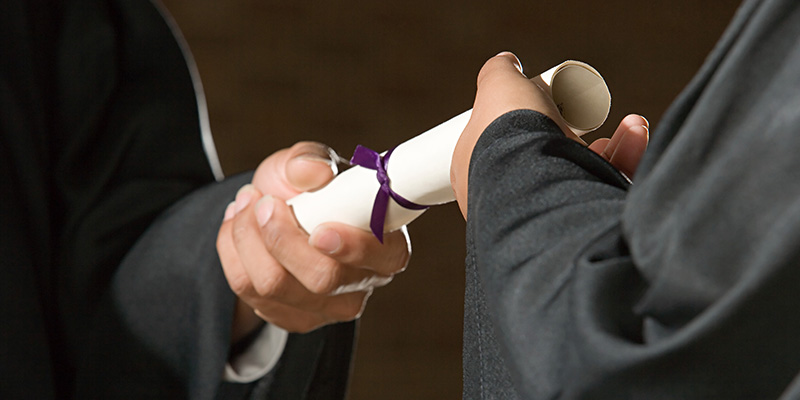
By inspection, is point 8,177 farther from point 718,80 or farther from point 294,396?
point 718,80

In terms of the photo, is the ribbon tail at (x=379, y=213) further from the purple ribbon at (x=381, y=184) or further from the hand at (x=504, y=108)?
the hand at (x=504, y=108)

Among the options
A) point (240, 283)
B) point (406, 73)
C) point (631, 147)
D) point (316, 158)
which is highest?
point (631, 147)

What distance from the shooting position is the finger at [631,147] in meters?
0.44

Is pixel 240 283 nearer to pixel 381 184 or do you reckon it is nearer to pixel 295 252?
pixel 295 252

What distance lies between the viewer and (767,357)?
23cm

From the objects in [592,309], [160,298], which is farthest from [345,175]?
[592,309]

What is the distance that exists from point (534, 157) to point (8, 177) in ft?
1.71

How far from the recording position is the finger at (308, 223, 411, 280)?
22.5 inches

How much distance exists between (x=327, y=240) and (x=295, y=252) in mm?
40

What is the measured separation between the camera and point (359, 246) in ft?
1.92

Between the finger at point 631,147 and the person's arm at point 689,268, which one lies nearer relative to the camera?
the person's arm at point 689,268

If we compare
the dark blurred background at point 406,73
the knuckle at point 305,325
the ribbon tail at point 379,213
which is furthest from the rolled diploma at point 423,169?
the dark blurred background at point 406,73

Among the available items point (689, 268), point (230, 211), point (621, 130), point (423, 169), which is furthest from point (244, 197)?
point (689, 268)

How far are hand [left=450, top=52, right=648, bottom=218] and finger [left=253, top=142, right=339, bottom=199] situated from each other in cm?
24
